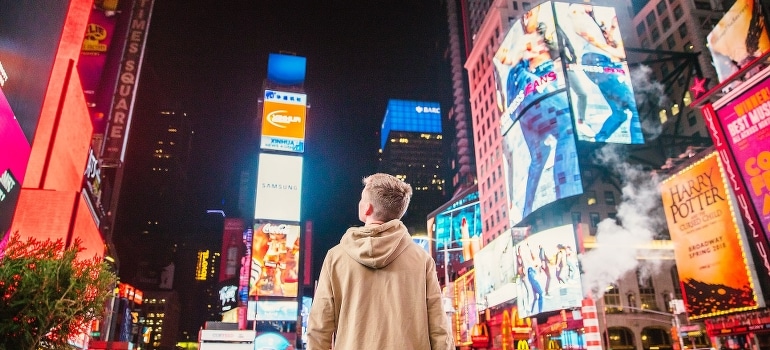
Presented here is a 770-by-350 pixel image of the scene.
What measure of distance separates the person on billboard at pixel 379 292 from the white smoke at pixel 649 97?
5546 centimetres

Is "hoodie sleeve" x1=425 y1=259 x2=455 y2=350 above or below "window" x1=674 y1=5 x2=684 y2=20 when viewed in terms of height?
below

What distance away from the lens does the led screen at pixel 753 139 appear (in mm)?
16156

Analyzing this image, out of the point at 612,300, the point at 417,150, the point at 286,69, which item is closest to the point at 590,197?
the point at 612,300

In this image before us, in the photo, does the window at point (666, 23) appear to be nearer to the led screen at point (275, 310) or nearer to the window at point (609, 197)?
the window at point (609, 197)

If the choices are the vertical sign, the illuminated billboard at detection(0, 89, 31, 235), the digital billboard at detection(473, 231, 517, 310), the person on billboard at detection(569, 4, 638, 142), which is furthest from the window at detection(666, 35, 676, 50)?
the illuminated billboard at detection(0, 89, 31, 235)

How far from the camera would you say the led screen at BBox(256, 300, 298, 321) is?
45.5m

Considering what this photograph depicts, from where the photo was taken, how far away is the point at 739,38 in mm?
25062

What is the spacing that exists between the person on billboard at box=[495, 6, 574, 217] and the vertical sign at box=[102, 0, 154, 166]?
34047mm

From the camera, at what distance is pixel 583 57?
4381cm

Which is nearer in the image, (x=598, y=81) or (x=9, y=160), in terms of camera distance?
(x=9, y=160)

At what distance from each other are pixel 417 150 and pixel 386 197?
446 feet

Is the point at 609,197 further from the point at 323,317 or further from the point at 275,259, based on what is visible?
the point at 323,317

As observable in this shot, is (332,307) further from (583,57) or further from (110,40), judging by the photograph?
(583,57)

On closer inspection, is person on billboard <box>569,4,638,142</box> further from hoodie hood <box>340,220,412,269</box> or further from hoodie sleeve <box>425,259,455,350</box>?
hoodie hood <box>340,220,412,269</box>
